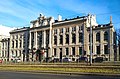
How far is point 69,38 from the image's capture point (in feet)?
249

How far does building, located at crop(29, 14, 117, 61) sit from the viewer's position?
66.8 meters

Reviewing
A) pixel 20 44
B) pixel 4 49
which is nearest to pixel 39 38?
pixel 20 44

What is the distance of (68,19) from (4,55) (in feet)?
127

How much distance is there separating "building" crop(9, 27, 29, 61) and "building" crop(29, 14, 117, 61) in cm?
373

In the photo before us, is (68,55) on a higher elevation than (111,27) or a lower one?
lower

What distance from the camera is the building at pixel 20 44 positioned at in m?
90.6

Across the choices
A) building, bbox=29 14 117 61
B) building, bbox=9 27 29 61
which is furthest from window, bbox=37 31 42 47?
building, bbox=9 27 29 61

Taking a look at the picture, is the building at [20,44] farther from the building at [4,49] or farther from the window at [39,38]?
the window at [39,38]

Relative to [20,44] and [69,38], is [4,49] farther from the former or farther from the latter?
[69,38]

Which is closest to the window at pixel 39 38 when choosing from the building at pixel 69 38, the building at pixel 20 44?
the building at pixel 69 38

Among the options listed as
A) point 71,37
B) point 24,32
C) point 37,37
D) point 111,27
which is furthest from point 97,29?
point 24,32

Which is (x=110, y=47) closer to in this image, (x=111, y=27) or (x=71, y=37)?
(x=111, y=27)

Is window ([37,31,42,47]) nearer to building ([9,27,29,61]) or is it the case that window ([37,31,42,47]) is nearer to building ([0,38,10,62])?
building ([9,27,29,61])

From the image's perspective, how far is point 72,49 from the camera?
7494 cm
